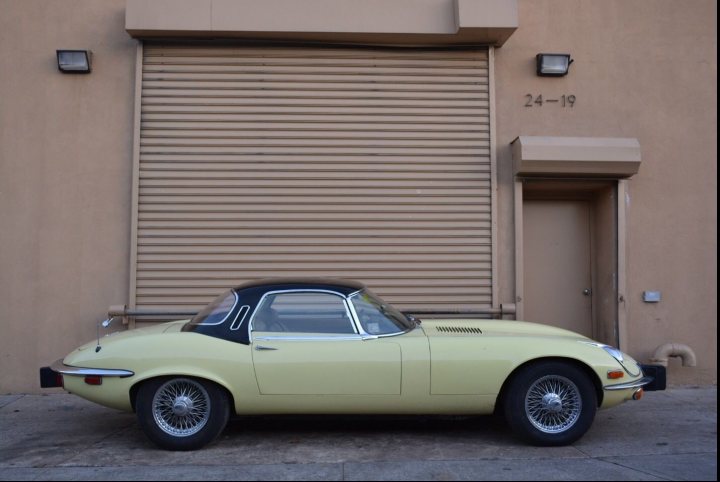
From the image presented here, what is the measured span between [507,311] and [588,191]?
1.95m

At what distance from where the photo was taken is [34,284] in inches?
329

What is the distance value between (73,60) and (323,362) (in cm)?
502

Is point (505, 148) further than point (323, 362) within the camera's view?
Yes

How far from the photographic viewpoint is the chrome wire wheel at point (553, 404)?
19.1 feet

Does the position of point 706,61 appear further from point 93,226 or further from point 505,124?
point 93,226

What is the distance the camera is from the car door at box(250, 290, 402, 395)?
5.78 metres

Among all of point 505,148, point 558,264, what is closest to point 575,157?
point 505,148

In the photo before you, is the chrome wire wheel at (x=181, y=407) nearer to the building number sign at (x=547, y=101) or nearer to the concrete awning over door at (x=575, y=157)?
the concrete awning over door at (x=575, y=157)

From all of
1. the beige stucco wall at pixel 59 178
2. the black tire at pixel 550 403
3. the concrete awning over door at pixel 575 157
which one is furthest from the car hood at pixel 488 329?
the beige stucco wall at pixel 59 178

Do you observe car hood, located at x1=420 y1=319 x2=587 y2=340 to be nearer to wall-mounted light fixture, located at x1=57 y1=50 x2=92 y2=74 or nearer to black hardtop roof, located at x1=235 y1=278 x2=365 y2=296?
black hardtop roof, located at x1=235 y1=278 x2=365 y2=296

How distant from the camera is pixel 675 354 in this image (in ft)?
27.6

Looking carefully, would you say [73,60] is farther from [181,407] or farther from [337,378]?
[337,378]

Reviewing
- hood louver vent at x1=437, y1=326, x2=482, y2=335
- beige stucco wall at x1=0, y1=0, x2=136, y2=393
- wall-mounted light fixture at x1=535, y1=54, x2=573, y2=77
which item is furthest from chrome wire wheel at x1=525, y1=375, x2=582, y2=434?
beige stucco wall at x1=0, y1=0, x2=136, y2=393

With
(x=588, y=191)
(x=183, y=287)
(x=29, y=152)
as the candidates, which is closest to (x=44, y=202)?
(x=29, y=152)
